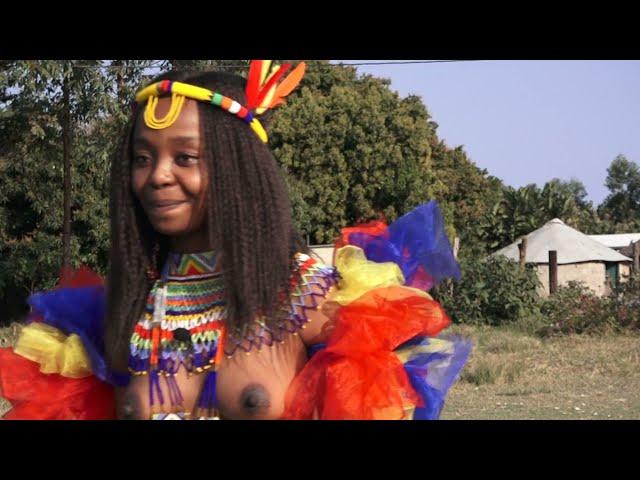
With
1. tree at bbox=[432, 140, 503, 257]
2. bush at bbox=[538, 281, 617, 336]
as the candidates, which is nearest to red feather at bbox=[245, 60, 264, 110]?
bush at bbox=[538, 281, 617, 336]

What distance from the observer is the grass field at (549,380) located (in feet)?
22.6

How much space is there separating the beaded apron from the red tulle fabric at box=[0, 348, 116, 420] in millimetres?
232

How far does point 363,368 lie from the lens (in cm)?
215

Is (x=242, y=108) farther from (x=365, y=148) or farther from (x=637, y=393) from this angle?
(x=365, y=148)

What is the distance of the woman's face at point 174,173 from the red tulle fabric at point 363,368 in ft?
1.51

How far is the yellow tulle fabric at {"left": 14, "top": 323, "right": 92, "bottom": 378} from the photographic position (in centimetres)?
248

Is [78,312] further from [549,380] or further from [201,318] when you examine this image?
[549,380]

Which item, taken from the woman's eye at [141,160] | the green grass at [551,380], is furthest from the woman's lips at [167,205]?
the green grass at [551,380]

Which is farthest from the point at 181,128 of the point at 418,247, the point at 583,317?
the point at 583,317

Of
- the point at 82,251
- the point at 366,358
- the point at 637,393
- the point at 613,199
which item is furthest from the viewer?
the point at 613,199

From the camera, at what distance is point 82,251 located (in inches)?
515
